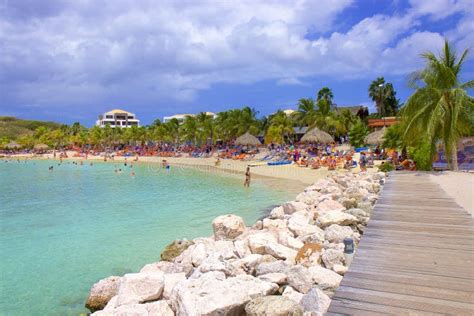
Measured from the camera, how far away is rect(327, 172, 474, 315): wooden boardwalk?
2922mm

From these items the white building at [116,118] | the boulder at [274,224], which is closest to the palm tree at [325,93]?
the boulder at [274,224]

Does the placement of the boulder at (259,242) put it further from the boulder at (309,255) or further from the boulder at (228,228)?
the boulder at (228,228)

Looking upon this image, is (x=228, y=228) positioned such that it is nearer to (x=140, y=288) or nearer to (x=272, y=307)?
(x=140, y=288)

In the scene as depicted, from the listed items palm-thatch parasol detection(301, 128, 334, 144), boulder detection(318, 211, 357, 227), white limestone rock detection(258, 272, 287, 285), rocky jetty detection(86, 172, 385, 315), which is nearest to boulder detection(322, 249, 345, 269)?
rocky jetty detection(86, 172, 385, 315)

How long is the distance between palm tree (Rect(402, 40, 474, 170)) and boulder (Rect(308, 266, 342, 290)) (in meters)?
9.34

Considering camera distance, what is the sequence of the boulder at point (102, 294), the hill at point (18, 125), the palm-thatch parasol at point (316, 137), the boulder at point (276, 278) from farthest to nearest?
the hill at point (18, 125)
the palm-thatch parasol at point (316, 137)
the boulder at point (102, 294)
the boulder at point (276, 278)

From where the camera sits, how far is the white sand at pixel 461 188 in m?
7.06

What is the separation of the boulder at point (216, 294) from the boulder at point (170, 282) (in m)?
0.44

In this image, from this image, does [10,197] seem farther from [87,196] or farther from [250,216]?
[250,216]

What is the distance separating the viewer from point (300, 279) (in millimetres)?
4188

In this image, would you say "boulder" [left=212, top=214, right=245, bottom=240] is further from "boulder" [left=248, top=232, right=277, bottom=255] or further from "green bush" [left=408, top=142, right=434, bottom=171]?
"green bush" [left=408, top=142, right=434, bottom=171]

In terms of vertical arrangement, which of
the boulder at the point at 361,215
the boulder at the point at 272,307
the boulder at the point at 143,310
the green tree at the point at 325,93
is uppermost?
the green tree at the point at 325,93

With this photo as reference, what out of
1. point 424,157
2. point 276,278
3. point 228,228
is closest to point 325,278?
point 276,278

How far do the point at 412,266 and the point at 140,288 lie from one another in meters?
3.07
